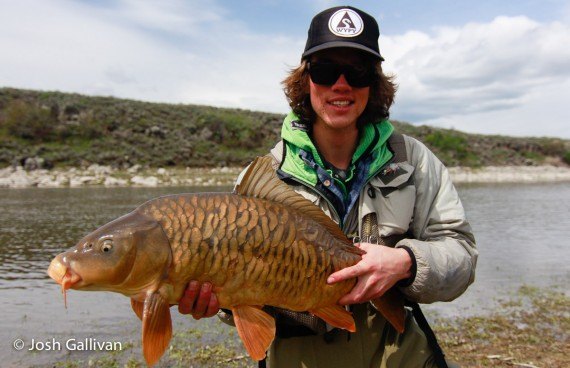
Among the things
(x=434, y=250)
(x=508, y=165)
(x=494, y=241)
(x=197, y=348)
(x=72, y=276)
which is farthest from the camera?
(x=508, y=165)

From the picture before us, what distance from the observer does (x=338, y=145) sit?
2617mm

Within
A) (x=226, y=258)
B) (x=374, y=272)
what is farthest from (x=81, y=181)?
(x=374, y=272)

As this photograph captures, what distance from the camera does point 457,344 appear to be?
4957 millimetres

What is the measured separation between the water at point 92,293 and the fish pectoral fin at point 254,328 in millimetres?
3230

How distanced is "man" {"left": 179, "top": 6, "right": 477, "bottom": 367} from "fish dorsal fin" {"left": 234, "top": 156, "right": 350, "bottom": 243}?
0.22m

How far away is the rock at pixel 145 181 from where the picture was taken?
23953 mm

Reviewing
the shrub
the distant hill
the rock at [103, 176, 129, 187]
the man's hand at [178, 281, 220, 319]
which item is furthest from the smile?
the shrub

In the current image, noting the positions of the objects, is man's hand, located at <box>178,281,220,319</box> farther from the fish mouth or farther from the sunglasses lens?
the sunglasses lens

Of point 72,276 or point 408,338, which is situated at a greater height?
point 72,276

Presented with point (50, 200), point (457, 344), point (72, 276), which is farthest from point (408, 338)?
point (50, 200)

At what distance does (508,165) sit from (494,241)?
35930 millimetres

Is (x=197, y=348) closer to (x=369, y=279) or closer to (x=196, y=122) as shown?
(x=369, y=279)

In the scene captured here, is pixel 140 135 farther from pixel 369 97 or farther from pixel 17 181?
pixel 369 97

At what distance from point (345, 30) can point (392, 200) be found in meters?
0.86
